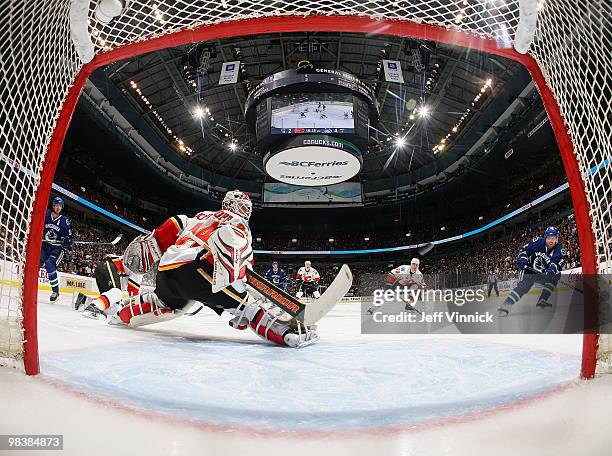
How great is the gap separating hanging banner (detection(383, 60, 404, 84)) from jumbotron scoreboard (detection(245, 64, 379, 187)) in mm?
947

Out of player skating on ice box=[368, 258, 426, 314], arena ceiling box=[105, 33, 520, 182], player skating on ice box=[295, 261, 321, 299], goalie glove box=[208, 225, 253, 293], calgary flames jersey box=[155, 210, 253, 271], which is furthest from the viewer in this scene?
A: arena ceiling box=[105, 33, 520, 182]

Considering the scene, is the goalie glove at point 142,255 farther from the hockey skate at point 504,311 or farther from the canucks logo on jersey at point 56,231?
the hockey skate at point 504,311

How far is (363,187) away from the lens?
23.9m

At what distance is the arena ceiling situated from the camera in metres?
12.6

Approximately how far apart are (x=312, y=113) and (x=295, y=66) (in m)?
4.89

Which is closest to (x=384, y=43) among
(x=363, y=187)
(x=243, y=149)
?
(x=243, y=149)

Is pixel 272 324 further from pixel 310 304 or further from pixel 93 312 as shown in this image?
pixel 93 312

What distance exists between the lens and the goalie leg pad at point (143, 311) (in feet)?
9.42

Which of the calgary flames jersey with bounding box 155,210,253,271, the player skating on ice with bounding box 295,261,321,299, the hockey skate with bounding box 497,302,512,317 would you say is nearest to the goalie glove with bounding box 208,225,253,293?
the calgary flames jersey with bounding box 155,210,253,271

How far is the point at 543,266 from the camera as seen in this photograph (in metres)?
4.92

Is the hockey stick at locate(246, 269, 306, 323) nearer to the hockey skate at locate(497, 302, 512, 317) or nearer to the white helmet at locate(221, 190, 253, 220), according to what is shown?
the white helmet at locate(221, 190, 253, 220)

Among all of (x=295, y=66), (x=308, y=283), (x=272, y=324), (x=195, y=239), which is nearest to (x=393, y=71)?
(x=295, y=66)

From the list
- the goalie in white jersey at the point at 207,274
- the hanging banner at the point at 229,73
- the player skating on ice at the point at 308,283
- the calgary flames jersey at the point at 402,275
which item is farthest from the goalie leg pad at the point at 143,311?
the hanging banner at the point at 229,73

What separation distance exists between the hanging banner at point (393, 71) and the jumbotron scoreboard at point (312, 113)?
0.95 m
